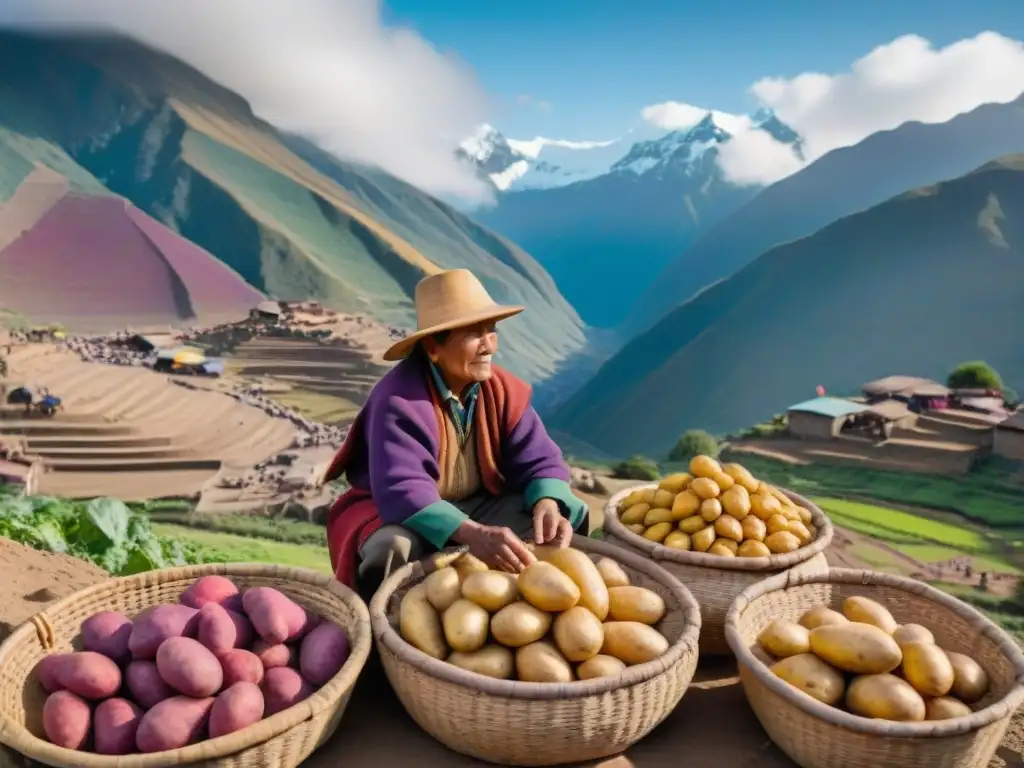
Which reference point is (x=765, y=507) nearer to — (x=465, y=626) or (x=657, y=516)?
(x=657, y=516)

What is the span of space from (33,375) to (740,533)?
2800 centimetres

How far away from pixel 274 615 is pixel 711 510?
1.45 metres

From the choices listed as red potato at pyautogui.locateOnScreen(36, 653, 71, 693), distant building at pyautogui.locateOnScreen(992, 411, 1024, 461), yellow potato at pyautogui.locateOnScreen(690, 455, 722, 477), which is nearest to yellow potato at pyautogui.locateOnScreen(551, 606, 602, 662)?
yellow potato at pyautogui.locateOnScreen(690, 455, 722, 477)

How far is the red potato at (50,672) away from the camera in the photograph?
5.91ft

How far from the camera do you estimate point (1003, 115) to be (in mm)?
73750

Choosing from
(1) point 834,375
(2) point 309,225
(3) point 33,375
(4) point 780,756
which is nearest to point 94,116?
(2) point 309,225

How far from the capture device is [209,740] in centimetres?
157

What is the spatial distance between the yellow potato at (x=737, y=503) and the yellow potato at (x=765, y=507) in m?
0.03

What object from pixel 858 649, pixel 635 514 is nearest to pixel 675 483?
pixel 635 514

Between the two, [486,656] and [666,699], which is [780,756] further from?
[486,656]

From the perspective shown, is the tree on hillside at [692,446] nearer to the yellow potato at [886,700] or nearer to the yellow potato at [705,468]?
the yellow potato at [705,468]

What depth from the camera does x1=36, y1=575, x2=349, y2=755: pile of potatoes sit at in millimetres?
1673

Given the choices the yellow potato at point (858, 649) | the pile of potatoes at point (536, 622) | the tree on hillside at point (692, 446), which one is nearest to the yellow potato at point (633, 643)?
the pile of potatoes at point (536, 622)

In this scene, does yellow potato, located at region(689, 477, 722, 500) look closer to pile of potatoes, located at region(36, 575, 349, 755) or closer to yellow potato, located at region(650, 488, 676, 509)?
yellow potato, located at region(650, 488, 676, 509)
